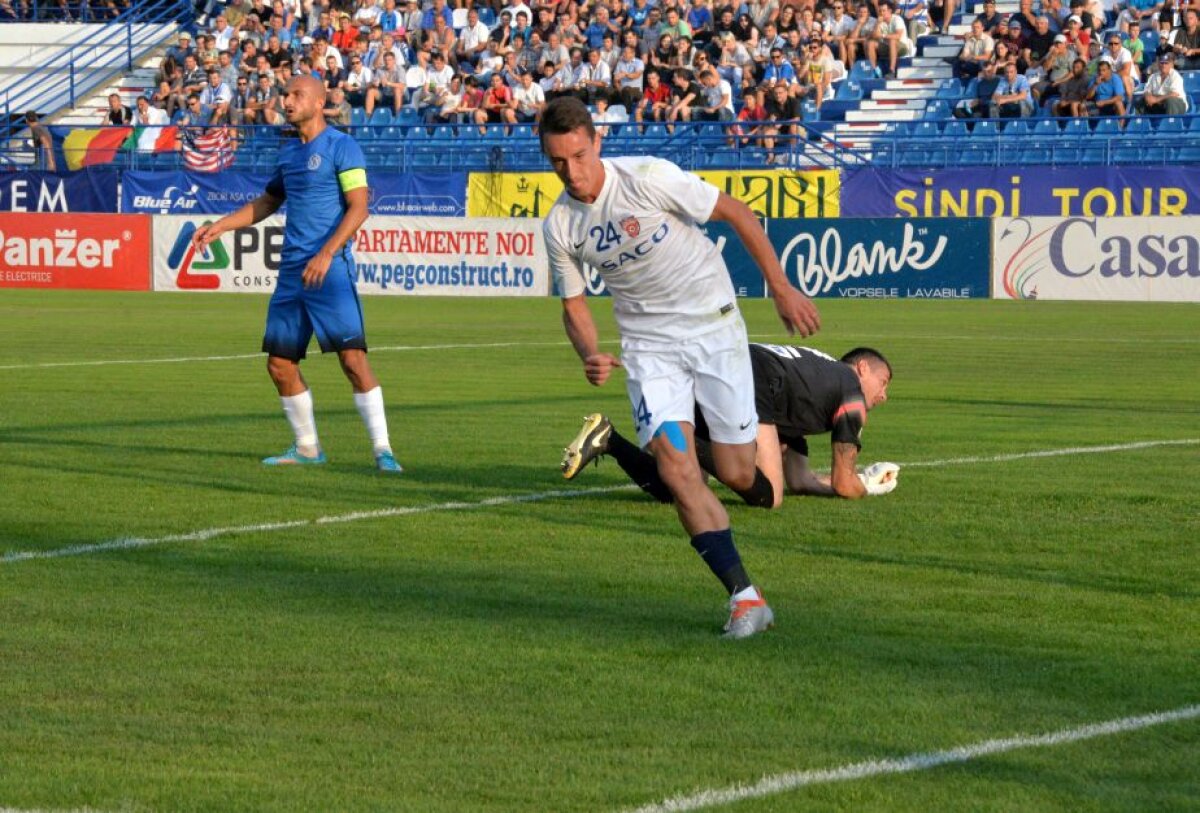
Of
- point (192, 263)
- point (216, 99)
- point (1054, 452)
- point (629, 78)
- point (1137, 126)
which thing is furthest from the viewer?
point (216, 99)

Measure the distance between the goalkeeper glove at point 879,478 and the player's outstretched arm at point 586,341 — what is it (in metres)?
2.94

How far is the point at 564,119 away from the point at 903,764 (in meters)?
2.58

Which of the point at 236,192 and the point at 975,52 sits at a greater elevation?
the point at 975,52

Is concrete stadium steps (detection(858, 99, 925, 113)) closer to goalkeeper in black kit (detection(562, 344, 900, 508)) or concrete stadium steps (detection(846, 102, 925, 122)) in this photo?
concrete stadium steps (detection(846, 102, 925, 122))

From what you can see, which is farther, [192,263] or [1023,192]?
[192,263]

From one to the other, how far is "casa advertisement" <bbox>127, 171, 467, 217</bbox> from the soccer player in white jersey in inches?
1180

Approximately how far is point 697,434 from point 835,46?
2993cm

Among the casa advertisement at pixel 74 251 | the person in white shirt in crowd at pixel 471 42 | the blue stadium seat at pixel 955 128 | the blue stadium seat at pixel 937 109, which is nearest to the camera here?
the blue stadium seat at pixel 955 128

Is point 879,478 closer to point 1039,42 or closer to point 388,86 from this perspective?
point 1039,42

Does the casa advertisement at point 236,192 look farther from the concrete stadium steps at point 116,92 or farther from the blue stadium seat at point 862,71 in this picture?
the blue stadium seat at point 862,71

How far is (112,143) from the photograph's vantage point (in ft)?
139

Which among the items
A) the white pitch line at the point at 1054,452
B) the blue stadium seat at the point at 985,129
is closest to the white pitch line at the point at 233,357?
the white pitch line at the point at 1054,452

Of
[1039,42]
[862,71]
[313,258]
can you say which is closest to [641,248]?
[313,258]

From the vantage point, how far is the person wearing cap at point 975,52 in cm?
3625
